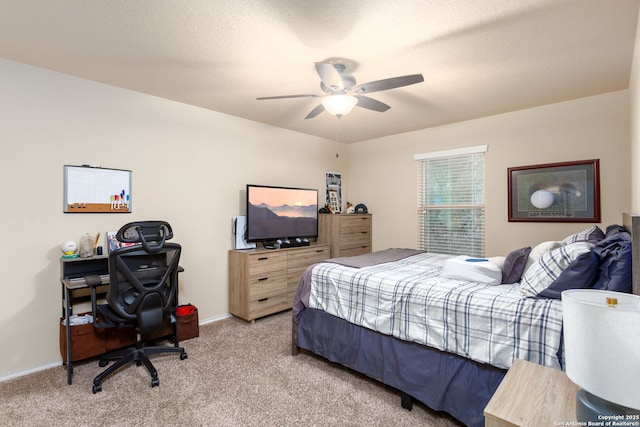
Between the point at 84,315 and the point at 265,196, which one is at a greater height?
the point at 265,196

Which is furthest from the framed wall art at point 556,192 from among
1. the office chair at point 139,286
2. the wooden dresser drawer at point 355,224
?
the office chair at point 139,286

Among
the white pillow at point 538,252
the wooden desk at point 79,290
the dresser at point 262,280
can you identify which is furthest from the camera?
the dresser at point 262,280

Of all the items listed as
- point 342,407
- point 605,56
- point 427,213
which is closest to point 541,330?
point 342,407

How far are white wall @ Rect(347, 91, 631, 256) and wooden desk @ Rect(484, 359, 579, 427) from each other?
9.38 ft

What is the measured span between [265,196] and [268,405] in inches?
97.5

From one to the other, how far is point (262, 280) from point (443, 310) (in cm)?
231

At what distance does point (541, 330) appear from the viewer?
1649mm

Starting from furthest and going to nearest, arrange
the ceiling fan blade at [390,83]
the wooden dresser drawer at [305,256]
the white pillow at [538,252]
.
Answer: the wooden dresser drawer at [305,256], the white pillow at [538,252], the ceiling fan blade at [390,83]

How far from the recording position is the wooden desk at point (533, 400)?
3.47 feet

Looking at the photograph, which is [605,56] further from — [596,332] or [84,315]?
[84,315]

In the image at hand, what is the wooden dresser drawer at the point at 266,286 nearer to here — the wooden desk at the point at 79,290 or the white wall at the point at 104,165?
the white wall at the point at 104,165

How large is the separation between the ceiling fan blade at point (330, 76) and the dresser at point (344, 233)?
2.34 meters

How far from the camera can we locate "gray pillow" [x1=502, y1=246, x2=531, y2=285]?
226 cm

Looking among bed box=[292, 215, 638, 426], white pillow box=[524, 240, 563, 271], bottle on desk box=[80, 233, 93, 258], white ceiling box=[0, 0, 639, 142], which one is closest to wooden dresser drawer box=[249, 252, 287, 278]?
bed box=[292, 215, 638, 426]
